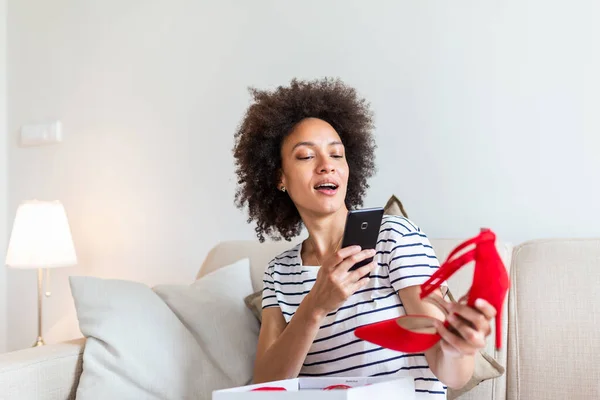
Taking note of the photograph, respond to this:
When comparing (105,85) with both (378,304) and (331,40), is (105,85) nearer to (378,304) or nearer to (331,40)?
(331,40)

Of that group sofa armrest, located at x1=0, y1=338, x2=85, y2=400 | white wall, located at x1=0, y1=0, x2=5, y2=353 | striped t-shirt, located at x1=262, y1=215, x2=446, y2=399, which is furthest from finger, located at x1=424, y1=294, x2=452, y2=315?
white wall, located at x1=0, y1=0, x2=5, y2=353

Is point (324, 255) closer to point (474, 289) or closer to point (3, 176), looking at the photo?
point (474, 289)

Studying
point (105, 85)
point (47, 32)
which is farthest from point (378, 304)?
point (47, 32)

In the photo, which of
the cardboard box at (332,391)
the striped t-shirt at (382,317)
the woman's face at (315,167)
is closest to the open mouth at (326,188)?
the woman's face at (315,167)

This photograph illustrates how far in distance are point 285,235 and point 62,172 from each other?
1.56 m

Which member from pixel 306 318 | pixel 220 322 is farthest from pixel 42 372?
pixel 306 318

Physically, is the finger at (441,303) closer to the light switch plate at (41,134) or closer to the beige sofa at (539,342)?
the beige sofa at (539,342)

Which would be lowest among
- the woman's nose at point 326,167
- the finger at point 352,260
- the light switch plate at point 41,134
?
the finger at point 352,260

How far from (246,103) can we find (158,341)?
1.11 meters

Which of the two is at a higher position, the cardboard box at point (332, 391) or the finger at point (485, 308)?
the finger at point (485, 308)

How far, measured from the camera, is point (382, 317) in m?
1.33

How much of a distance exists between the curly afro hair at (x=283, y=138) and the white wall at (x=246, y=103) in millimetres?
445

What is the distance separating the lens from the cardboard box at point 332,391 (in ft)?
3.13

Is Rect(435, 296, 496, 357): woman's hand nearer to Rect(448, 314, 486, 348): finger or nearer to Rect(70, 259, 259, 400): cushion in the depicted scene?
Rect(448, 314, 486, 348): finger
